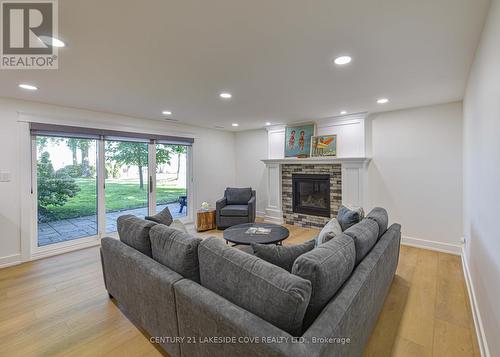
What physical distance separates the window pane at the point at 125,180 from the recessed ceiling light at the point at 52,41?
258 centimetres

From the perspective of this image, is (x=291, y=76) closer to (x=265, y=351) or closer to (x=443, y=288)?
(x=265, y=351)

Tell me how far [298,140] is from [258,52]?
10.8 feet

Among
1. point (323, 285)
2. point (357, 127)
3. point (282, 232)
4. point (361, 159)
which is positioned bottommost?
point (282, 232)

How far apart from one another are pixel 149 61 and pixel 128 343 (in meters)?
2.36

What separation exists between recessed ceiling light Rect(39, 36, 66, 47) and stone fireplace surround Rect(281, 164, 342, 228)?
4.28 m

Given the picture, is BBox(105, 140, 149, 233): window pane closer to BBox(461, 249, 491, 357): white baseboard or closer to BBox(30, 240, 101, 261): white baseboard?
BBox(30, 240, 101, 261): white baseboard

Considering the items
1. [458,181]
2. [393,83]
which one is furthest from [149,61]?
[458,181]

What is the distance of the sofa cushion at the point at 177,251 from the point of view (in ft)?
5.20

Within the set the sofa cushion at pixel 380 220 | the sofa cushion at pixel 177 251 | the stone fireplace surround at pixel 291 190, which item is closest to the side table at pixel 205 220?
the stone fireplace surround at pixel 291 190

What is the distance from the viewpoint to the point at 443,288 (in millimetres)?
2572

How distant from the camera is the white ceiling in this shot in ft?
4.89

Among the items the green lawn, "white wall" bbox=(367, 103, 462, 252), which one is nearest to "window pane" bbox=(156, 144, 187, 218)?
the green lawn

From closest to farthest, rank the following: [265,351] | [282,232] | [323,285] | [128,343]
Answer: [265,351] → [323,285] → [128,343] → [282,232]

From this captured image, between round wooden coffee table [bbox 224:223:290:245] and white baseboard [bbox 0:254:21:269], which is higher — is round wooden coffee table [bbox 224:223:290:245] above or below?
above
